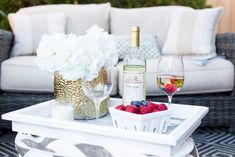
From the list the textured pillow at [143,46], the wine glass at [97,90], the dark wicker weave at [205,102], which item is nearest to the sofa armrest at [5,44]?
the dark wicker weave at [205,102]

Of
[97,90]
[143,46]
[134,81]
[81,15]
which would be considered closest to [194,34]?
Result: [143,46]

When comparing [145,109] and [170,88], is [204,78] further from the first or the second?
[145,109]

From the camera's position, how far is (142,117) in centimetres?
114

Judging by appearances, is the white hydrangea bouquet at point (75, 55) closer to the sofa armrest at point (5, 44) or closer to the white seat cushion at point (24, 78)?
the white seat cushion at point (24, 78)

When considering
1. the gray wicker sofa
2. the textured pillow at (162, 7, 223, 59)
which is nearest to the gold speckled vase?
the gray wicker sofa

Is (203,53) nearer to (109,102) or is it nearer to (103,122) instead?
(109,102)

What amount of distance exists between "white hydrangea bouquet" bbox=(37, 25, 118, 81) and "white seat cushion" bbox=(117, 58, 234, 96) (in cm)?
79

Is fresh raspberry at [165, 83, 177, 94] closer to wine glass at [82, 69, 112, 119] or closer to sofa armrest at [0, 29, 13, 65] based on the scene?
wine glass at [82, 69, 112, 119]

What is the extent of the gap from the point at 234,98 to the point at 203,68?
276mm

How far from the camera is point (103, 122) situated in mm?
1338

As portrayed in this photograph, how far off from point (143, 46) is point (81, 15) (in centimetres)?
56

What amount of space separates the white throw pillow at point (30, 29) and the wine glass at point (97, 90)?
1.34 metres

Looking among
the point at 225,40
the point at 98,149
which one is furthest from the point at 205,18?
the point at 98,149

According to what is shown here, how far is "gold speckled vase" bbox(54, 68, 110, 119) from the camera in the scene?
54.6 inches
